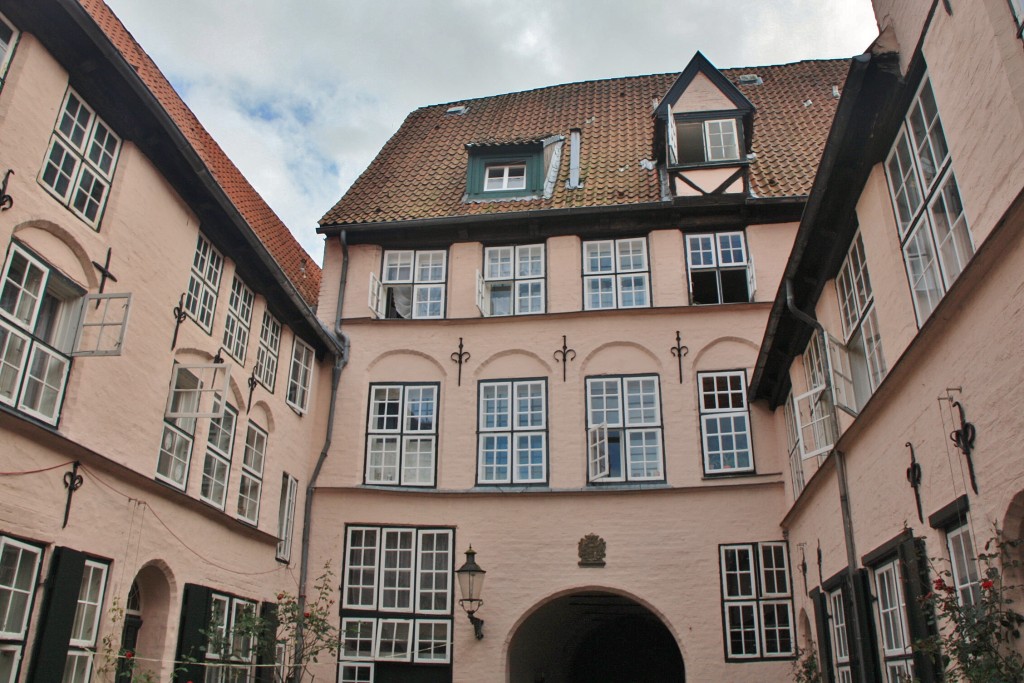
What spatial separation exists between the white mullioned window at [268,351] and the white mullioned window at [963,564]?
9684 mm

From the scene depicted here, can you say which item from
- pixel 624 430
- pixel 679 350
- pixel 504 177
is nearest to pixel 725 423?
pixel 679 350

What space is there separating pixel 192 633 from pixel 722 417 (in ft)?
28.4

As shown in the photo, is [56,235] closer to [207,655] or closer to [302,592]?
[207,655]

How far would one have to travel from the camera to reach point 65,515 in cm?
867

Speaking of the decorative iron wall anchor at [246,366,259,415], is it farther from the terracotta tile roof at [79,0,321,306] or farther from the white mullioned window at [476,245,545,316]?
the white mullioned window at [476,245,545,316]

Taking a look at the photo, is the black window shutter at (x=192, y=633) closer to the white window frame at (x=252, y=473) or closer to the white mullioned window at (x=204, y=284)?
the white window frame at (x=252, y=473)

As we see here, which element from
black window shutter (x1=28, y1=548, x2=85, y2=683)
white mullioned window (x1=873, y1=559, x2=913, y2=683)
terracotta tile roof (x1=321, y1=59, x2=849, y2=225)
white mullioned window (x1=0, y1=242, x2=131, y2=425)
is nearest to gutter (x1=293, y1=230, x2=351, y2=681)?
terracotta tile roof (x1=321, y1=59, x2=849, y2=225)

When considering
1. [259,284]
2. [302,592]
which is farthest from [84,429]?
[302,592]

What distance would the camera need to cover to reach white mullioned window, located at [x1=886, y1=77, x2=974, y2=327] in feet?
21.6

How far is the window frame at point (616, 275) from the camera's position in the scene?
51.9 ft

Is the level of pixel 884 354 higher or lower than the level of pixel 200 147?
lower

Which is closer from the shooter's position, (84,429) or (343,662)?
(84,429)

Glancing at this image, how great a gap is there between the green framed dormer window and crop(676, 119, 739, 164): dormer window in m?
2.77

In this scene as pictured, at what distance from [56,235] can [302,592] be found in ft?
24.9
